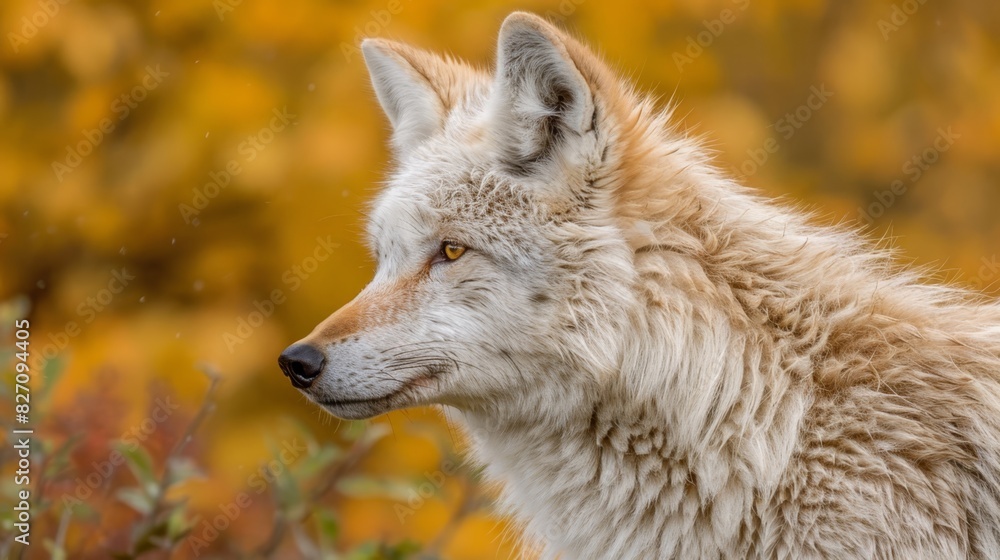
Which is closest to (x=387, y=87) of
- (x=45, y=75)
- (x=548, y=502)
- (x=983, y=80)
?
(x=548, y=502)

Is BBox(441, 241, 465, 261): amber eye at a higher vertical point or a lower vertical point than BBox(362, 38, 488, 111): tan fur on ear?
lower

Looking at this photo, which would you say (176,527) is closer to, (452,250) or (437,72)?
(452,250)

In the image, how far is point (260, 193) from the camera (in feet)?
21.7

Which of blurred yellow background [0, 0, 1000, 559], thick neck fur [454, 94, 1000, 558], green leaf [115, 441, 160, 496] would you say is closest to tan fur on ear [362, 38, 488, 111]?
thick neck fur [454, 94, 1000, 558]

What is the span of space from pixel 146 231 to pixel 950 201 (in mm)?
5983

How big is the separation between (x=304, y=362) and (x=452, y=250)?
2.12 feet

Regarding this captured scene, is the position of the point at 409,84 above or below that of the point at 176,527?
above

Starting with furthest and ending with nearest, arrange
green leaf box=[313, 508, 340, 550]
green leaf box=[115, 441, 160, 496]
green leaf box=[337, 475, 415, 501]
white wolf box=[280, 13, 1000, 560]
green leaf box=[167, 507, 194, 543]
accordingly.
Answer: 1. green leaf box=[337, 475, 415, 501]
2. green leaf box=[313, 508, 340, 550]
3. green leaf box=[115, 441, 160, 496]
4. green leaf box=[167, 507, 194, 543]
5. white wolf box=[280, 13, 1000, 560]

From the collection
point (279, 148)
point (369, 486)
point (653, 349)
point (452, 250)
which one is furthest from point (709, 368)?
point (279, 148)

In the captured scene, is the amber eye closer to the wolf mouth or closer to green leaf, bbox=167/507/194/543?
the wolf mouth

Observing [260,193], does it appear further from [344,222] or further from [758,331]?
[758,331]

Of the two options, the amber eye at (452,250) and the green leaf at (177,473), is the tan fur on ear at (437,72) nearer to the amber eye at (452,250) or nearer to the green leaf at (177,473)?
the amber eye at (452,250)

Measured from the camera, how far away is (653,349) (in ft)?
10.5

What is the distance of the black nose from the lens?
327 cm
